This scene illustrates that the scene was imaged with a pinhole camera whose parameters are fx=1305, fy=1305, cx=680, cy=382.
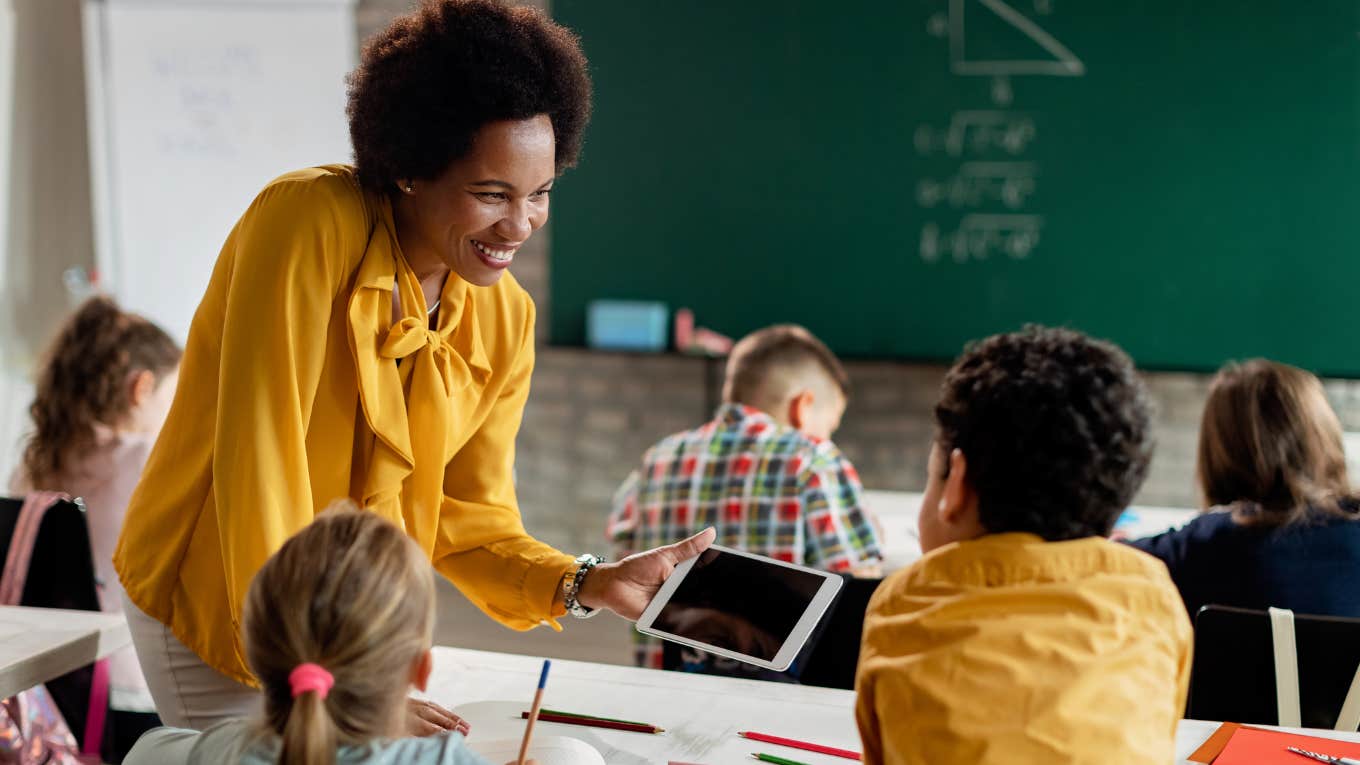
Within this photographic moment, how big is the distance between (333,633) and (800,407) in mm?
1870

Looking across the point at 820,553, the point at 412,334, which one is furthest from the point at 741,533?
the point at 412,334

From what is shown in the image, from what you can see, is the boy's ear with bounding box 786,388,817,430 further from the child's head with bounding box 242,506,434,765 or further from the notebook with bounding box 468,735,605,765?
the child's head with bounding box 242,506,434,765

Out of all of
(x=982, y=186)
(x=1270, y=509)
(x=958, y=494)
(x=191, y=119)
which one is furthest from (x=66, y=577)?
(x=982, y=186)

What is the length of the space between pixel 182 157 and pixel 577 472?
1767mm

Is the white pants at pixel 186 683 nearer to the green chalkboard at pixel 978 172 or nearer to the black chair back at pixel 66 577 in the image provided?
the black chair back at pixel 66 577

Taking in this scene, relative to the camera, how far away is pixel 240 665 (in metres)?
1.45

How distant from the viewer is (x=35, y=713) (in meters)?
2.03

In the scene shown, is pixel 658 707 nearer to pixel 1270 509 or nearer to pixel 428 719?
pixel 428 719

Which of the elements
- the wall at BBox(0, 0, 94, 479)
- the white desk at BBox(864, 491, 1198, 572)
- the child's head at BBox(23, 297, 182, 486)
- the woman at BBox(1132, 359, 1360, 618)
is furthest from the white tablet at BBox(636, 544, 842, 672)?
the wall at BBox(0, 0, 94, 479)

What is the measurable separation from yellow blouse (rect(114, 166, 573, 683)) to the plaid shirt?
3.05ft

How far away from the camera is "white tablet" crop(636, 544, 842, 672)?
1453 mm

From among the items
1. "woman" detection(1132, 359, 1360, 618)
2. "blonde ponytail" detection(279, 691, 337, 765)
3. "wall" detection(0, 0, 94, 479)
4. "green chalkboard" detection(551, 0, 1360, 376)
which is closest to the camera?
"blonde ponytail" detection(279, 691, 337, 765)

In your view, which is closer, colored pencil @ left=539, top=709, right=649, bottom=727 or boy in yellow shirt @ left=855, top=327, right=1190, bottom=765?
boy in yellow shirt @ left=855, top=327, right=1190, bottom=765

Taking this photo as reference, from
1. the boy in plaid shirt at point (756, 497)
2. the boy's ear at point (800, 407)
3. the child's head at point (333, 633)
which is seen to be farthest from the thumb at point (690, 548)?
the boy's ear at point (800, 407)
